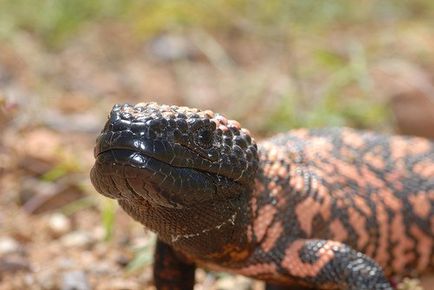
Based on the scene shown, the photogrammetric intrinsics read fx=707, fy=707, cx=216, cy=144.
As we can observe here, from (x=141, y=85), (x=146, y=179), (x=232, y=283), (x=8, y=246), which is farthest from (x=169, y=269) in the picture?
(x=141, y=85)

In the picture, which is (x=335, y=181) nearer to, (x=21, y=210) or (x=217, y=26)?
(x=21, y=210)

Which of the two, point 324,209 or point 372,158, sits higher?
point 372,158

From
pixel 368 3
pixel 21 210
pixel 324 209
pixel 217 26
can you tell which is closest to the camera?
pixel 324 209

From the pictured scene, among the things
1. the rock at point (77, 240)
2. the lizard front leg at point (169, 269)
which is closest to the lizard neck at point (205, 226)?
the lizard front leg at point (169, 269)

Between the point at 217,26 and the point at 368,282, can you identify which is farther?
the point at 217,26

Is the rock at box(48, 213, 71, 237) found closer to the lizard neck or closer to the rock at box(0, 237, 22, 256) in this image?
the rock at box(0, 237, 22, 256)

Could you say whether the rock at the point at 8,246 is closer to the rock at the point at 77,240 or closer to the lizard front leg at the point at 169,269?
the rock at the point at 77,240

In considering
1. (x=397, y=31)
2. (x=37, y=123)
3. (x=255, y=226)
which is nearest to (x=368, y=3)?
(x=397, y=31)
